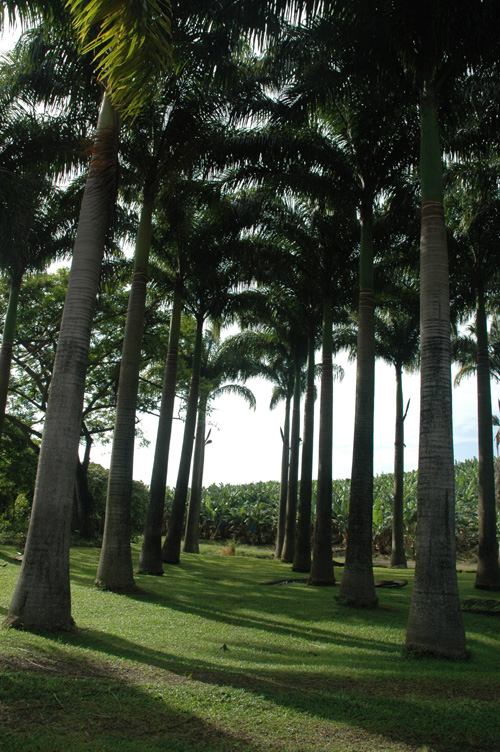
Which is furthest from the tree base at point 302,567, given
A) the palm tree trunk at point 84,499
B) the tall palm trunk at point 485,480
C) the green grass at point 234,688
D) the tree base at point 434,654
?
the tree base at point 434,654

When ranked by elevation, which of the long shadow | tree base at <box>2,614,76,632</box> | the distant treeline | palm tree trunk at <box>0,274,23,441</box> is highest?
palm tree trunk at <box>0,274,23,441</box>

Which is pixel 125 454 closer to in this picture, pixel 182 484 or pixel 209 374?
pixel 182 484

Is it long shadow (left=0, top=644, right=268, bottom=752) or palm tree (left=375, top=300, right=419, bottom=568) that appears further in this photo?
palm tree (left=375, top=300, right=419, bottom=568)

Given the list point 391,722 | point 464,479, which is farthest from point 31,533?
point 464,479

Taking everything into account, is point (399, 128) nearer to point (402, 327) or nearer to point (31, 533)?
point (31, 533)

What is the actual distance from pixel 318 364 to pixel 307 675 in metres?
22.0

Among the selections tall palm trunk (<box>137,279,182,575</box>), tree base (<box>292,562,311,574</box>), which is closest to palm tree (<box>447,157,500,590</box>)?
tree base (<box>292,562,311,574</box>)

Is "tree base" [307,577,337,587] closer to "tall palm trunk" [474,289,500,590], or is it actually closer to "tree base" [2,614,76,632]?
"tall palm trunk" [474,289,500,590]

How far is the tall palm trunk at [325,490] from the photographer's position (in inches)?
576

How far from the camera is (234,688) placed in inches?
203

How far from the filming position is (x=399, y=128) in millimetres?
11906

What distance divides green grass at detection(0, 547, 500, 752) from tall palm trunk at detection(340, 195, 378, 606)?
1.87m

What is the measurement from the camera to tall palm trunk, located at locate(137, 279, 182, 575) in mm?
14758

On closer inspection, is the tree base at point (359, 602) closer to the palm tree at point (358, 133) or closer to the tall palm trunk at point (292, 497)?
the palm tree at point (358, 133)
